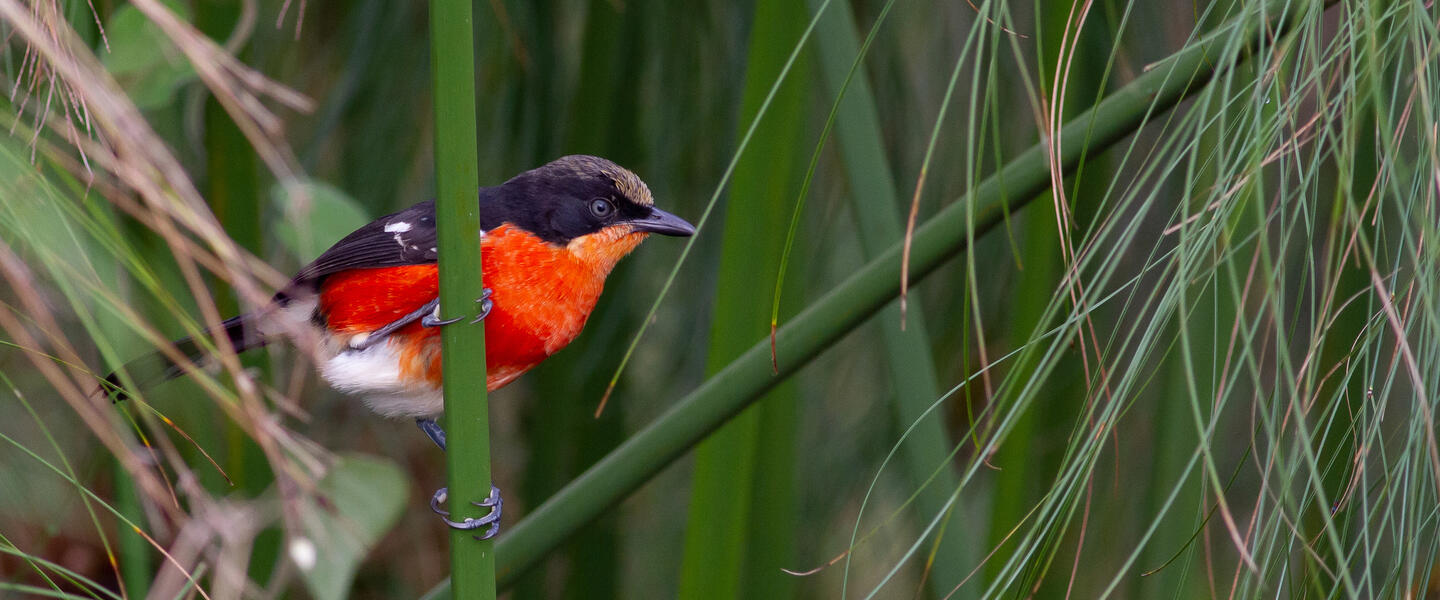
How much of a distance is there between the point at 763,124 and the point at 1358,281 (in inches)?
24.6

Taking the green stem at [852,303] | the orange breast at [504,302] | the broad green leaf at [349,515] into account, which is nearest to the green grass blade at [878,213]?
the green stem at [852,303]

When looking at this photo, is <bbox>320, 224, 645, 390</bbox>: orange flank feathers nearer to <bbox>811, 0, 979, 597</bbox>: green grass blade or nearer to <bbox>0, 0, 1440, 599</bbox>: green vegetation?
<bbox>0, 0, 1440, 599</bbox>: green vegetation

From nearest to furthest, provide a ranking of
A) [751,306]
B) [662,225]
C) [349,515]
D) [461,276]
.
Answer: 1. [461,276]
2. [349,515]
3. [751,306]
4. [662,225]

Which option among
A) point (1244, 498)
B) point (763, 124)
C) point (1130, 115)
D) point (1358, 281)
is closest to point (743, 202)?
Result: point (763, 124)

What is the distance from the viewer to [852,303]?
2.64 ft

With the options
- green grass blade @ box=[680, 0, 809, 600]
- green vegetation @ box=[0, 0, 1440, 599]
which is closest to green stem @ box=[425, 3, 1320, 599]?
green vegetation @ box=[0, 0, 1440, 599]

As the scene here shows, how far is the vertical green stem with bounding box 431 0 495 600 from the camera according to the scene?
0.72 metres

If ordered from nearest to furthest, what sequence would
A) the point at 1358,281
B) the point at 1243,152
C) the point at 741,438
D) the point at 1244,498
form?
1. the point at 1243,152
2. the point at 1358,281
3. the point at 741,438
4. the point at 1244,498

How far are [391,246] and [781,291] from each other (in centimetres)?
46

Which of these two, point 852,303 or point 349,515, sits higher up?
point 852,303

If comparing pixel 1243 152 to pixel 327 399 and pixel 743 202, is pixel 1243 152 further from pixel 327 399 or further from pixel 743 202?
pixel 327 399

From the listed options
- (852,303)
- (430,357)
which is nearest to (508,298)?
(430,357)

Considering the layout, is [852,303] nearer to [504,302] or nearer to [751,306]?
[751,306]

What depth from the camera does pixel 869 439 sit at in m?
1.86
